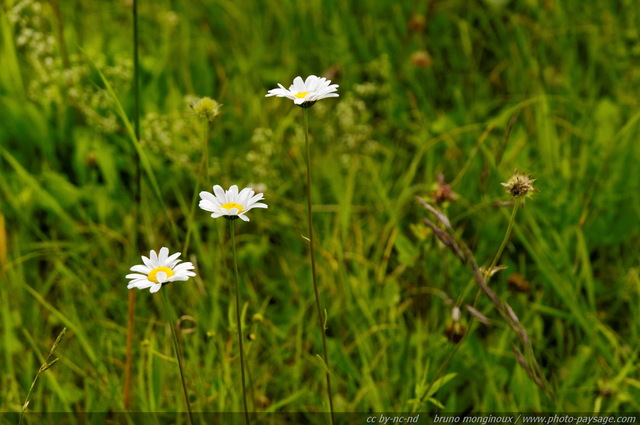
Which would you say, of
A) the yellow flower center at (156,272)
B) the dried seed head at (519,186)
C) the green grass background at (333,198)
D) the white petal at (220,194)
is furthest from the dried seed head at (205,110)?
the dried seed head at (519,186)

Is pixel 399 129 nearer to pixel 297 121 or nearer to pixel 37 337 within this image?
pixel 297 121

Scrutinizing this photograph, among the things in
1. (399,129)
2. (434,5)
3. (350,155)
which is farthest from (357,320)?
(434,5)

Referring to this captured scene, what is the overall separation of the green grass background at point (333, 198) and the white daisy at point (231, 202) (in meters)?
0.28

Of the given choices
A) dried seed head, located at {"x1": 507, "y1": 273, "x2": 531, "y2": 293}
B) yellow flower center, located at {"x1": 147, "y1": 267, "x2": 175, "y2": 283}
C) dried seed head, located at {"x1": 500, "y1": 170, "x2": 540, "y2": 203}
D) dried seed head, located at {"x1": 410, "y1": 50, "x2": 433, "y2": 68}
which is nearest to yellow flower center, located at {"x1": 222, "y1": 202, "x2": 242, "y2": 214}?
yellow flower center, located at {"x1": 147, "y1": 267, "x2": 175, "y2": 283}

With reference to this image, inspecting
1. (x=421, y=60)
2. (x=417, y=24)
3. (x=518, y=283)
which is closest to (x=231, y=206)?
(x=518, y=283)

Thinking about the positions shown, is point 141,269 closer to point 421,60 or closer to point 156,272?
point 156,272

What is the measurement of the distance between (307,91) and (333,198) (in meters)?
1.10

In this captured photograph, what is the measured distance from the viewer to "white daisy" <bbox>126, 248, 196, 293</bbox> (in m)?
0.90

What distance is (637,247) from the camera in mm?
1853

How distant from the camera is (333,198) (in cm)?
211

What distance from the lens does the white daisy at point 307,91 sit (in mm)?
943

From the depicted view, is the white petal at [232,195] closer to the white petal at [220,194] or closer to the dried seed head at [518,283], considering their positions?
the white petal at [220,194]

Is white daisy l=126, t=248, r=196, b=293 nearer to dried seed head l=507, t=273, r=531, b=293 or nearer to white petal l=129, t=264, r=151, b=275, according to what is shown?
white petal l=129, t=264, r=151, b=275

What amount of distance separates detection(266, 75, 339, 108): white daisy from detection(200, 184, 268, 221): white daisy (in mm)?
148
